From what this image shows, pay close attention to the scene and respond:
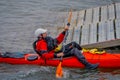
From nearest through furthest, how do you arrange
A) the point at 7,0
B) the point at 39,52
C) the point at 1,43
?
the point at 39,52
the point at 1,43
the point at 7,0

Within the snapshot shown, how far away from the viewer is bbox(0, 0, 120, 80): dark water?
9672mm

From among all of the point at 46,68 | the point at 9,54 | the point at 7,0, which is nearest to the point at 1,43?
the point at 9,54

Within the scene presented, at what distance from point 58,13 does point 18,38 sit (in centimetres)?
334

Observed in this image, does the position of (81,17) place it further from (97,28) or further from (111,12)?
(97,28)

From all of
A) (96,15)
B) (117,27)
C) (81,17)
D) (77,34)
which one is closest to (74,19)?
(81,17)

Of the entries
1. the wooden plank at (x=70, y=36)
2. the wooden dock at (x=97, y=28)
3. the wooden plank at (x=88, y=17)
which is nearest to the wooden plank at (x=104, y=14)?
the wooden dock at (x=97, y=28)

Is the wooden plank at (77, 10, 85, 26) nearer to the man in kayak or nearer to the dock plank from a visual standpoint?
the dock plank

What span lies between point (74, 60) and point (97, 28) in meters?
2.30

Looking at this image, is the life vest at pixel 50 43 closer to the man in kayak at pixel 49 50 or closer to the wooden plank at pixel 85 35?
the man in kayak at pixel 49 50

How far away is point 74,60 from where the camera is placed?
10062 mm

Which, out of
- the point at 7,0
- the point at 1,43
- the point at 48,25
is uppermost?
the point at 7,0

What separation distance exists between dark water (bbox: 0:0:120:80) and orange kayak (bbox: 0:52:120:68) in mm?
137

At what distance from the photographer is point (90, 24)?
490 inches

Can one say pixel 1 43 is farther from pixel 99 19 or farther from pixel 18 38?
pixel 99 19
